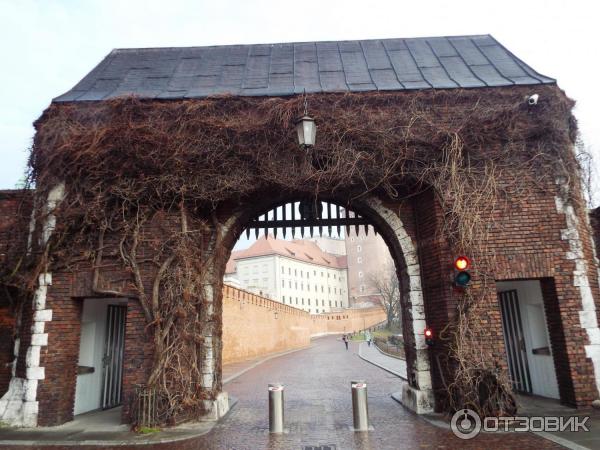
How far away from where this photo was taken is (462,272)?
645cm

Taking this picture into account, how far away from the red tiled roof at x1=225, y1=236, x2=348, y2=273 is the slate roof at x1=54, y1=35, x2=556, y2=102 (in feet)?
139

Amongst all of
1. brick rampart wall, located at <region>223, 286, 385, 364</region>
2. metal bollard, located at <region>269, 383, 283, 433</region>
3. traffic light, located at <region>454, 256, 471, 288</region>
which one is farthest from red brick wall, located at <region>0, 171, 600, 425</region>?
brick rampart wall, located at <region>223, 286, 385, 364</region>

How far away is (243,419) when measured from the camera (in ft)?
23.8

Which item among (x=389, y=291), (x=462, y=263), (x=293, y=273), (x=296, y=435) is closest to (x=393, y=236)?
(x=462, y=263)

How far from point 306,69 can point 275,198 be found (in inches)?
134

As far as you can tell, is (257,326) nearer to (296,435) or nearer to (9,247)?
(9,247)

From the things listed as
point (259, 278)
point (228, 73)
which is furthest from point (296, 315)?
point (228, 73)

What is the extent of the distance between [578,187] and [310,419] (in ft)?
20.3

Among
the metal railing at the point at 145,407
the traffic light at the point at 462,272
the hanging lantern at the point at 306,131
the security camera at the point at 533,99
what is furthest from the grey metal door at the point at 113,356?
the security camera at the point at 533,99

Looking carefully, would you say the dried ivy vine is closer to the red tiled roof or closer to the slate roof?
the slate roof

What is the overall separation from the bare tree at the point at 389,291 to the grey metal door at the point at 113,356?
40353 mm

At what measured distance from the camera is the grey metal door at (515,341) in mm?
8641

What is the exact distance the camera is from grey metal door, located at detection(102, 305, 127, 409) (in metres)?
8.76

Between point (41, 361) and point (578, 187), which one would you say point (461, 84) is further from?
point (41, 361)
